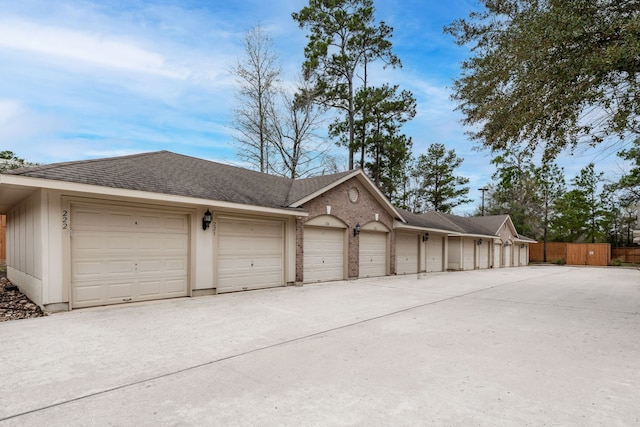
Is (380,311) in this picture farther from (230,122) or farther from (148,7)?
(230,122)

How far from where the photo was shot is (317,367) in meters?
4.17

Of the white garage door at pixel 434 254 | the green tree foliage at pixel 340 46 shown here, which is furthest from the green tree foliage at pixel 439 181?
the white garage door at pixel 434 254

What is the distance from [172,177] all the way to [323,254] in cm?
595

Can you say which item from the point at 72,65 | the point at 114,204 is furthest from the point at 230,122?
the point at 114,204

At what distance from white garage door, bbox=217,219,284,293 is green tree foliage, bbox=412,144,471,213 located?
28299 mm

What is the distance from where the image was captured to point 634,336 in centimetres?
589

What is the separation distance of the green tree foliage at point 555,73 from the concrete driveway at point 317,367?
13.4 feet

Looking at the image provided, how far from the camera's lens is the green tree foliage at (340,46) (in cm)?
2364

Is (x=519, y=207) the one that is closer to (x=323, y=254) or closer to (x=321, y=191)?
(x=323, y=254)

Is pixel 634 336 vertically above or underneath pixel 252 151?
underneath

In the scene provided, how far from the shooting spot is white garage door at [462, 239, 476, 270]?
22.4 meters

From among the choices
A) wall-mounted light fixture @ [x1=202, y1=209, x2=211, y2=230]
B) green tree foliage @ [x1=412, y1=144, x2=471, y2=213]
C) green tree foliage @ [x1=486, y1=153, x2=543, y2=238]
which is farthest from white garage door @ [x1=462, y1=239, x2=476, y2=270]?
wall-mounted light fixture @ [x1=202, y1=209, x2=211, y2=230]

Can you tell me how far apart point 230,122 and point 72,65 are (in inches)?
419

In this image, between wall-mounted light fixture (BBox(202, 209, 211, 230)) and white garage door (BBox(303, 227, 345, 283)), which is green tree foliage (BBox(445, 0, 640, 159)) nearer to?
white garage door (BBox(303, 227, 345, 283))
